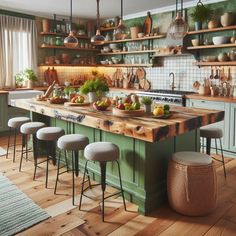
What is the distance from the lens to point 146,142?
2.75 metres

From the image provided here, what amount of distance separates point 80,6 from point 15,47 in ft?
5.78

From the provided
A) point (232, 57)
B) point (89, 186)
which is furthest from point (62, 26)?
point (89, 186)

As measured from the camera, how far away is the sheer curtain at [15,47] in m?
6.19

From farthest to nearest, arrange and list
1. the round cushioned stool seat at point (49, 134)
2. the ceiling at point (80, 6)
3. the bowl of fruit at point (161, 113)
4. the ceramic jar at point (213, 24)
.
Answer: the ceiling at point (80, 6) < the ceramic jar at point (213, 24) < the round cushioned stool seat at point (49, 134) < the bowl of fruit at point (161, 113)

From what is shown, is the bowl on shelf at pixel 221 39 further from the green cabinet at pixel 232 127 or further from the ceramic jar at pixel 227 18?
the green cabinet at pixel 232 127

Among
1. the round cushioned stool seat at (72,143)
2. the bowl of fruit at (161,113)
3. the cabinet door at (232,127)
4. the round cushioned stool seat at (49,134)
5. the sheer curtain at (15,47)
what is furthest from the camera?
the sheer curtain at (15,47)

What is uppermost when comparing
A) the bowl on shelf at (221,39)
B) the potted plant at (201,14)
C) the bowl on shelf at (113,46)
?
the potted plant at (201,14)

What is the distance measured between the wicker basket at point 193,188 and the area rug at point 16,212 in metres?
1.30

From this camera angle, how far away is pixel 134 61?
22.5 feet

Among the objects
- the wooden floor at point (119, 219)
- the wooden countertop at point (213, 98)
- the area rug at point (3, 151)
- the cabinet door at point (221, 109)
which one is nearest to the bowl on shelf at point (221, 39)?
the wooden countertop at point (213, 98)

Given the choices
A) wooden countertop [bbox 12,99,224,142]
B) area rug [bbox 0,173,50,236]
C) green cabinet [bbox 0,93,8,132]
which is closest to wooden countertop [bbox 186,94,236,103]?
wooden countertop [bbox 12,99,224,142]

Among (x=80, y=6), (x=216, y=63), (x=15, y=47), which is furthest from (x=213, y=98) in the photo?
(x=15, y=47)

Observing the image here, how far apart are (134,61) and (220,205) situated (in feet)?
15.0

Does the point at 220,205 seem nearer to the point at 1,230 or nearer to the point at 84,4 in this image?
the point at 1,230
